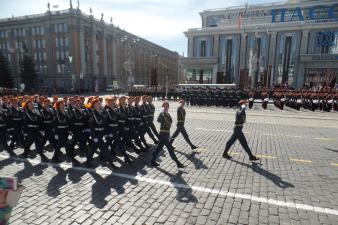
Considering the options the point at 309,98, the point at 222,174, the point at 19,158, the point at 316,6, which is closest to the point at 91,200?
the point at 222,174

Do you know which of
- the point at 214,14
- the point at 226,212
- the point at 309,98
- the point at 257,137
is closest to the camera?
the point at 226,212

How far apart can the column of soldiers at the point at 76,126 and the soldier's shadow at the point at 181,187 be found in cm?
165

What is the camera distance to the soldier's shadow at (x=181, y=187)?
4.98 meters

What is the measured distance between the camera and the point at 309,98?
21938 mm

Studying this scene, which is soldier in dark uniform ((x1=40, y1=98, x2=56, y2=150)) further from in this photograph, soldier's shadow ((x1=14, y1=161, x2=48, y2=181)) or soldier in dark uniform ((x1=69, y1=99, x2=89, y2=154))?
soldier's shadow ((x1=14, y1=161, x2=48, y2=181))

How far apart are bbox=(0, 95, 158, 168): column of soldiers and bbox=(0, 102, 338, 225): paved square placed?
52 centimetres

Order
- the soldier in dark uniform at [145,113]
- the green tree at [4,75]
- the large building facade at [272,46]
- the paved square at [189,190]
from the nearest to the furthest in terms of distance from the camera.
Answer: the paved square at [189,190] < the soldier in dark uniform at [145,113] < the large building facade at [272,46] < the green tree at [4,75]

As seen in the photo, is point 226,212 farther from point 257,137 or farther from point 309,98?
point 309,98

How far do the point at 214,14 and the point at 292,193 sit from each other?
67.4 metres

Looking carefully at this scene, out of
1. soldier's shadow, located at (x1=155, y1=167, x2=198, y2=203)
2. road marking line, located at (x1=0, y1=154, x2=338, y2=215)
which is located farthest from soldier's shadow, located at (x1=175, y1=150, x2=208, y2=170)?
road marking line, located at (x1=0, y1=154, x2=338, y2=215)

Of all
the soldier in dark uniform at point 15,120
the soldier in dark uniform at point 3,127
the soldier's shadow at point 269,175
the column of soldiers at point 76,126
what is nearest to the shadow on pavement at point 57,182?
the column of soldiers at point 76,126

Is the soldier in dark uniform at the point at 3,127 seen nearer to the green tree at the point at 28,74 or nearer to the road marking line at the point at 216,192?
the road marking line at the point at 216,192

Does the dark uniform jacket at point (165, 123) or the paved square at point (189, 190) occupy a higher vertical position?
the dark uniform jacket at point (165, 123)

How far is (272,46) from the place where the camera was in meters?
51.2
